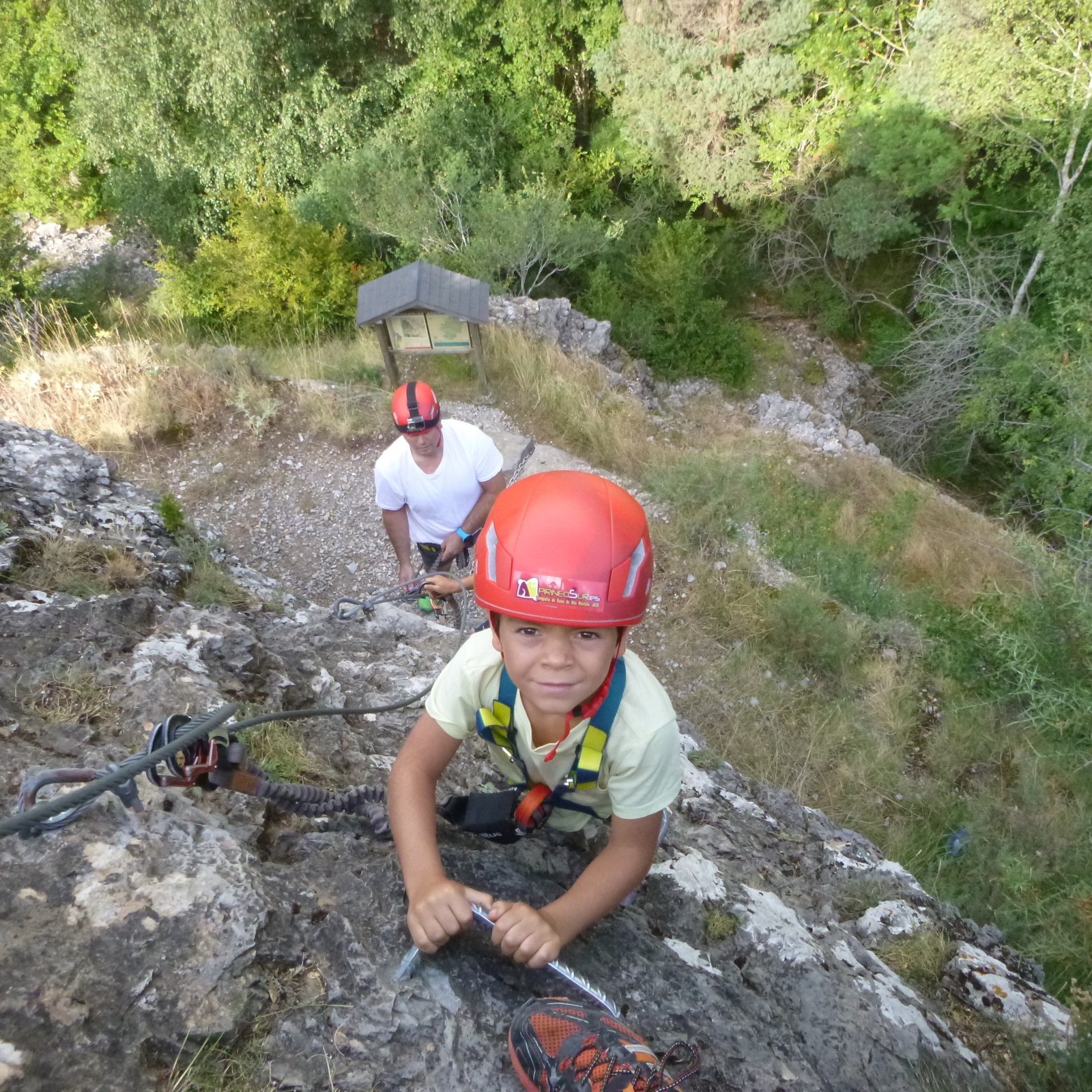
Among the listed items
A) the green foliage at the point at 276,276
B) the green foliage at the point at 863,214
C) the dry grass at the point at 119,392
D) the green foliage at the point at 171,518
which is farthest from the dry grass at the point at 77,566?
the green foliage at the point at 863,214

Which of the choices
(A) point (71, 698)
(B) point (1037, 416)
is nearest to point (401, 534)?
(A) point (71, 698)

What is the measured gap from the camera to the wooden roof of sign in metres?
7.60

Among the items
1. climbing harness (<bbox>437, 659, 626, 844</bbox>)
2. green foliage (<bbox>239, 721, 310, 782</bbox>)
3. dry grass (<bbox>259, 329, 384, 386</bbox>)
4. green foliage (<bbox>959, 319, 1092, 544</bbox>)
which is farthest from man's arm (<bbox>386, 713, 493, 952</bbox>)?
green foliage (<bbox>959, 319, 1092, 544</bbox>)

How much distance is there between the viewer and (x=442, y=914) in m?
1.45

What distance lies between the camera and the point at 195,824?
67.9 inches

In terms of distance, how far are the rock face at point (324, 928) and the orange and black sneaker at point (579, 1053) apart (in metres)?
0.10

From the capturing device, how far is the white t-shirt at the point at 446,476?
12.3ft

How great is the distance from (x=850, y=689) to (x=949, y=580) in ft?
7.61

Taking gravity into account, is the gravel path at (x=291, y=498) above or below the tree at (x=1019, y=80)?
below

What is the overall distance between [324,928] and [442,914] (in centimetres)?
33

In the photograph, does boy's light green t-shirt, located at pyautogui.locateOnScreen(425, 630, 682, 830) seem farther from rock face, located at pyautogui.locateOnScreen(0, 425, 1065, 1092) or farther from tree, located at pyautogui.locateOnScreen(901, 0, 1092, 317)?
tree, located at pyautogui.locateOnScreen(901, 0, 1092, 317)

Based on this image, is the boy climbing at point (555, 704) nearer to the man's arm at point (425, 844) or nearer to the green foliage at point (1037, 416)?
the man's arm at point (425, 844)

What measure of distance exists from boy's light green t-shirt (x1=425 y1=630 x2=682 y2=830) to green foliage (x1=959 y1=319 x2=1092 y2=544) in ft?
32.5

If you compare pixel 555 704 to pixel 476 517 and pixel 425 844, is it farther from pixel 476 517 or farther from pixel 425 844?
pixel 476 517
